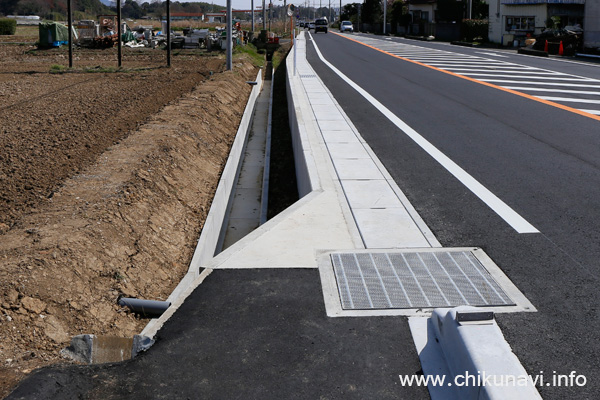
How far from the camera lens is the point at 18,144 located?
11758mm

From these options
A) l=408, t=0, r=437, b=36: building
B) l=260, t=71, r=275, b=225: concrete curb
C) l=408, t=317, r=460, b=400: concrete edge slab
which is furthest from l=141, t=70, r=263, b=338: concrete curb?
l=408, t=0, r=437, b=36: building

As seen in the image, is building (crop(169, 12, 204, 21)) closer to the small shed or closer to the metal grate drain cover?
the small shed

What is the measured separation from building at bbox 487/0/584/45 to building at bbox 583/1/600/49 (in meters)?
8.87

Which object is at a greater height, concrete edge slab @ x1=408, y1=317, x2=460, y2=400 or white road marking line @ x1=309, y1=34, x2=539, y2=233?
white road marking line @ x1=309, y1=34, x2=539, y2=233

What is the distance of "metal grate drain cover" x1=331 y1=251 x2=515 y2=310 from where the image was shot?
204 inches

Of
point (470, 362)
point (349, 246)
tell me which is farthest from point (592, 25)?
point (470, 362)

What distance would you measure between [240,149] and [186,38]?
29041 millimetres

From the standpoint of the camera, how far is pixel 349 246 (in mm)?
6371

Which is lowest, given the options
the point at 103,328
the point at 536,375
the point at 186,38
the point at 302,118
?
the point at 103,328

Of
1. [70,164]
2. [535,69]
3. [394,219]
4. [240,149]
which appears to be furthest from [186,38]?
[394,219]

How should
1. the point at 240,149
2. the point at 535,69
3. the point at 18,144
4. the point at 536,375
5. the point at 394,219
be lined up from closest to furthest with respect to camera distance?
the point at 536,375 → the point at 394,219 → the point at 18,144 → the point at 240,149 → the point at 535,69

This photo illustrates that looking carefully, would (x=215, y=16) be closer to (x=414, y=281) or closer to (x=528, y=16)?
(x=528, y=16)

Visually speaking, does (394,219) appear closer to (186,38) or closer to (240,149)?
(240,149)

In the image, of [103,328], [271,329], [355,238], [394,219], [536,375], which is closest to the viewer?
[536,375]
